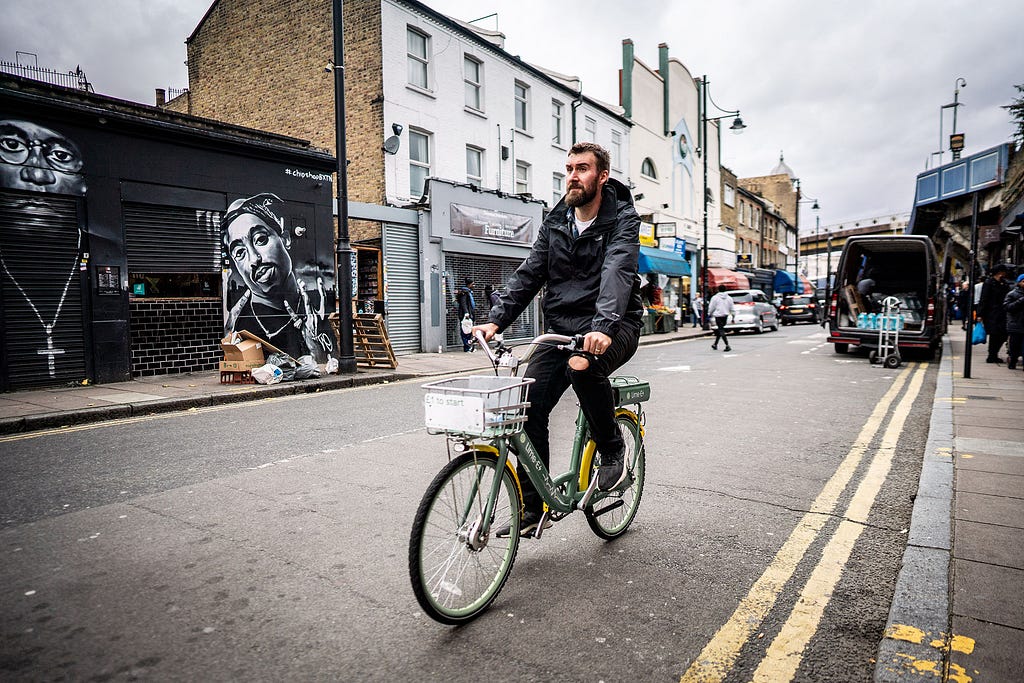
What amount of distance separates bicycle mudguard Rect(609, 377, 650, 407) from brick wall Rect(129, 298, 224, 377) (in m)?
10.2

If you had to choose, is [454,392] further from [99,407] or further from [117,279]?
[117,279]

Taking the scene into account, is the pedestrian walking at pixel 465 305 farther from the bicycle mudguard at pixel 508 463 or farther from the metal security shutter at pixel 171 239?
the bicycle mudguard at pixel 508 463

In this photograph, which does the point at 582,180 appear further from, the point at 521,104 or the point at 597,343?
the point at 521,104

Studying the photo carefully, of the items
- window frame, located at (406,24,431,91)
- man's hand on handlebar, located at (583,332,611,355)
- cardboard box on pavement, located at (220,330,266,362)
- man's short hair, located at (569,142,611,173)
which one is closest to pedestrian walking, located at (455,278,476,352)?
window frame, located at (406,24,431,91)

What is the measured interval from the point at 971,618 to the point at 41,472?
623cm

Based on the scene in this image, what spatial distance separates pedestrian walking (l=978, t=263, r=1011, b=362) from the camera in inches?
501

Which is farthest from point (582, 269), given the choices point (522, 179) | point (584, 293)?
point (522, 179)

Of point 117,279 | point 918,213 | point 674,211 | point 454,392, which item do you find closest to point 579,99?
point 674,211

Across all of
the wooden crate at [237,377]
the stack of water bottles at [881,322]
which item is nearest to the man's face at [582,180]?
the wooden crate at [237,377]

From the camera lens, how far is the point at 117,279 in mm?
10703

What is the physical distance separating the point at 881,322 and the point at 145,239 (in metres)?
14.1

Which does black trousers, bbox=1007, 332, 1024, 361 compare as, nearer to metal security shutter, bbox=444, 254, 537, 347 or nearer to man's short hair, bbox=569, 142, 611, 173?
metal security shutter, bbox=444, 254, 537, 347

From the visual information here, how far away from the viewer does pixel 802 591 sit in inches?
120

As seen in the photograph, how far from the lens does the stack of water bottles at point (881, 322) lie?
1308cm
